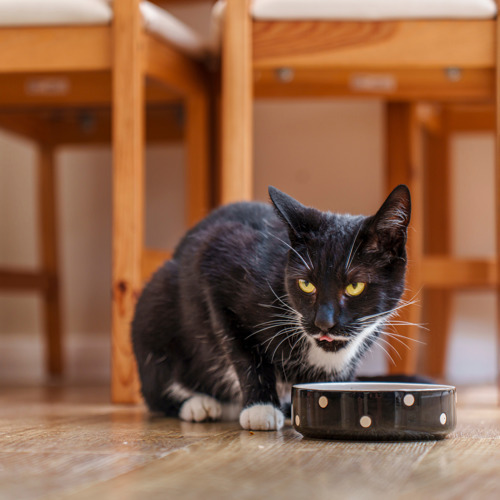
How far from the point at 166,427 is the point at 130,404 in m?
0.39

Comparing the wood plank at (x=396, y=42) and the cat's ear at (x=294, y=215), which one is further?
the wood plank at (x=396, y=42)

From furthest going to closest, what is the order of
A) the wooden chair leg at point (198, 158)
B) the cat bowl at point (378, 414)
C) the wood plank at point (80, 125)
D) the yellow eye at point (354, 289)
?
1. the wood plank at point (80, 125)
2. the wooden chair leg at point (198, 158)
3. the yellow eye at point (354, 289)
4. the cat bowl at point (378, 414)

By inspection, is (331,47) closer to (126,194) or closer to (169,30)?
(169,30)

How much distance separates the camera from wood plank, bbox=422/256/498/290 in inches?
71.6

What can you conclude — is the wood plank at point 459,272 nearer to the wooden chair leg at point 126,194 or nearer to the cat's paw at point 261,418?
the wooden chair leg at point 126,194

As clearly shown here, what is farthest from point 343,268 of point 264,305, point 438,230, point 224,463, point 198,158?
point 438,230

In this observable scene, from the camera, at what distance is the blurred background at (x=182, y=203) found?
231cm

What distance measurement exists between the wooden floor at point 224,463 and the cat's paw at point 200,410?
0.03m

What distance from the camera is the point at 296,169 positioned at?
2359 mm

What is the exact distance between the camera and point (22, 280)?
90.0 inches

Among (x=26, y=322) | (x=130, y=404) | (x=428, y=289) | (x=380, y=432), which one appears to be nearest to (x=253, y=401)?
(x=380, y=432)

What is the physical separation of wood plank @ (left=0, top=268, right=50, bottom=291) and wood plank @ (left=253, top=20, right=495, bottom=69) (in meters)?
1.14

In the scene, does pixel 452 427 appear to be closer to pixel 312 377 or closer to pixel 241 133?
pixel 312 377

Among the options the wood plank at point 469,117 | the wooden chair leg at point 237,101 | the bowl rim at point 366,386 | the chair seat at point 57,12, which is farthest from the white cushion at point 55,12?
the wood plank at point 469,117
